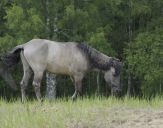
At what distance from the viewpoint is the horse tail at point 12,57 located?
1495cm

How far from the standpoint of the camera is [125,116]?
8.53 m

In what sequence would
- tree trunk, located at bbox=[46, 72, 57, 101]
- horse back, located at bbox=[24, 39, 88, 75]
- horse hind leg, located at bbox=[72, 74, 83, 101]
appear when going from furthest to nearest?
tree trunk, located at bbox=[46, 72, 57, 101] < horse back, located at bbox=[24, 39, 88, 75] < horse hind leg, located at bbox=[72, 74, 83, 101]

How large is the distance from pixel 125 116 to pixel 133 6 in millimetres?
20954

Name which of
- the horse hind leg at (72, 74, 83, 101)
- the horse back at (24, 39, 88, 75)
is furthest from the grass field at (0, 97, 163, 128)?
the horse back at (24, 39, 88, 75)

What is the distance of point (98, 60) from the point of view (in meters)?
15.3

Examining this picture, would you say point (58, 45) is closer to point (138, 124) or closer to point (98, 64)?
point (98, 64)

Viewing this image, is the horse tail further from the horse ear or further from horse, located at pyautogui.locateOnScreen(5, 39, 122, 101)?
the horse ear

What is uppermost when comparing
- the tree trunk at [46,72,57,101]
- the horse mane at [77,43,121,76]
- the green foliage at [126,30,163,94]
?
the horse mane at [77,43,121,76]

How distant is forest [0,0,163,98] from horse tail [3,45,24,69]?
902 centimetres

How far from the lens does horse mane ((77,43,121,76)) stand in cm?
1511

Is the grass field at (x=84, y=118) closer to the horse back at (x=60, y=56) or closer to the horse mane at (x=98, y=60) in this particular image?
the horse back at (x=60, y=56)

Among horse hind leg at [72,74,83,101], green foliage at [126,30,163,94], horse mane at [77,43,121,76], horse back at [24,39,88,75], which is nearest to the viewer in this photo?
horse hind leg at [72,74,83,101]

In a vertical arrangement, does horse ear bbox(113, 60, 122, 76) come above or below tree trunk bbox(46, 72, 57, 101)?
above

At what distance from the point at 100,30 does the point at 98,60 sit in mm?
11672
